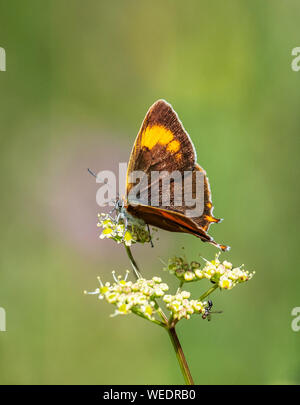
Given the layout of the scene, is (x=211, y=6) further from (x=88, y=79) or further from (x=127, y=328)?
(x=127, y=328)

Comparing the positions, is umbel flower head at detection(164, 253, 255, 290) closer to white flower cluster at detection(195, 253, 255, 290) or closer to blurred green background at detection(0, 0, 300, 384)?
white flower cluster at detection(195, 253, 255, 290)

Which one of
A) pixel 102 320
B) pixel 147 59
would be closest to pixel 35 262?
pixel 102 320

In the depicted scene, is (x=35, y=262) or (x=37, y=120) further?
(x=37, y=120)

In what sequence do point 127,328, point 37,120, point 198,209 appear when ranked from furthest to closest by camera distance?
point 37,120, point 127,328, point 198,209

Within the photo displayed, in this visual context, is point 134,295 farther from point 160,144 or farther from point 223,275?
point 160,144

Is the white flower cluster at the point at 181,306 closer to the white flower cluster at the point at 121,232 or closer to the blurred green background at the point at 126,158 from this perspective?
the white flower cluster at the point at 121,232

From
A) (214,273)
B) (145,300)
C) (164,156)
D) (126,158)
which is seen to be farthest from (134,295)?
(126,158)
